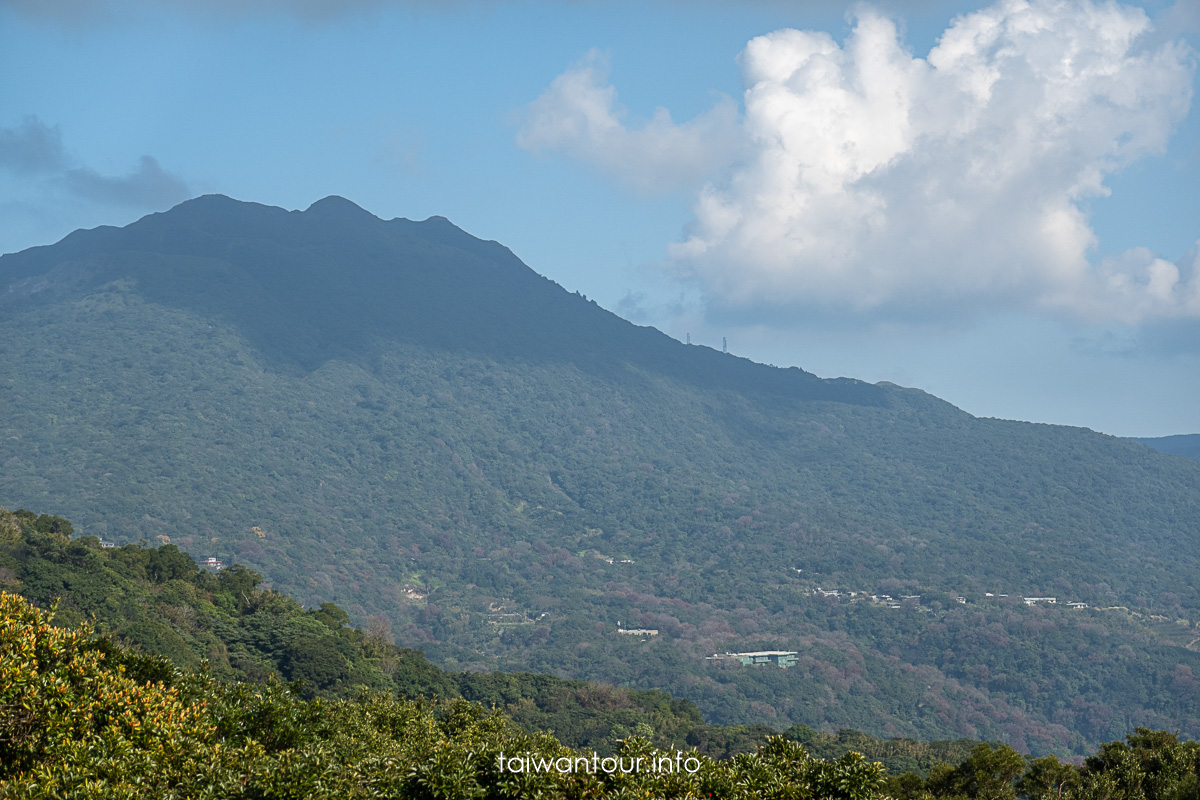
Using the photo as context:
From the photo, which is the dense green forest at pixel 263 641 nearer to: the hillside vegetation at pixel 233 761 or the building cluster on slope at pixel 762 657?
the hillside vegetation at pixel 233 761

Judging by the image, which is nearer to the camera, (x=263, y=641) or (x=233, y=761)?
(x=233, y=761)

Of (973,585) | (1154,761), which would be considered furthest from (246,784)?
(973,585)

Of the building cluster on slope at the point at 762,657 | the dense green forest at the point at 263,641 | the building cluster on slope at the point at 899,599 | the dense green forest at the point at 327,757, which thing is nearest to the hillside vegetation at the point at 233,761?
the dense green forest at the point at 327,757

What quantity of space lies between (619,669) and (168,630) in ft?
289

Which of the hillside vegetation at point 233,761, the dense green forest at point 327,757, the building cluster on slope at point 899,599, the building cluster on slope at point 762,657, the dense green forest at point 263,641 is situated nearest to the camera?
the hillside vegetation at point 233,761

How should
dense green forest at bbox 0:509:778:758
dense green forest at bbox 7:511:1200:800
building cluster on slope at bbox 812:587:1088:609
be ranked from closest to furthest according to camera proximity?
dense green forest at bbox 7:511:1200:800 → dense green forest at bbox 0:509:778:758 → building cluster on slope at bbox 812:587:1088:609

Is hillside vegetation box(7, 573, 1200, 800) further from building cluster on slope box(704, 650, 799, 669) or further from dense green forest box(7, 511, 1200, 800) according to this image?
building cluster on slope box(704, 650, 799, 669)

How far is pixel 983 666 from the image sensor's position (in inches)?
5438

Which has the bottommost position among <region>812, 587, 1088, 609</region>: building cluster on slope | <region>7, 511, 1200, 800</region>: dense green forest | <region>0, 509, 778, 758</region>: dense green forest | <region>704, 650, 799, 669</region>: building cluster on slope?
<region>704, 650, 799, 669</region>: building cluster on slope

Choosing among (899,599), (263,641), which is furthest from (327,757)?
(899,599)

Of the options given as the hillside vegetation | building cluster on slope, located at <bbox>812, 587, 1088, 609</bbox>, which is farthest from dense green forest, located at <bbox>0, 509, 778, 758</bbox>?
building cluster on slope, located at <bbox>812, 587, 1088, 609</bbox>

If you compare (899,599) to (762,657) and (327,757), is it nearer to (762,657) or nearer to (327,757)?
(762,657)

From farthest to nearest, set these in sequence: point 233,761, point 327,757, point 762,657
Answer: point 762,657, point 233,761, point 327,757

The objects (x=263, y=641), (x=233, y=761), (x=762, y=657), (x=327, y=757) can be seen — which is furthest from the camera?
(x=762, y=657)
